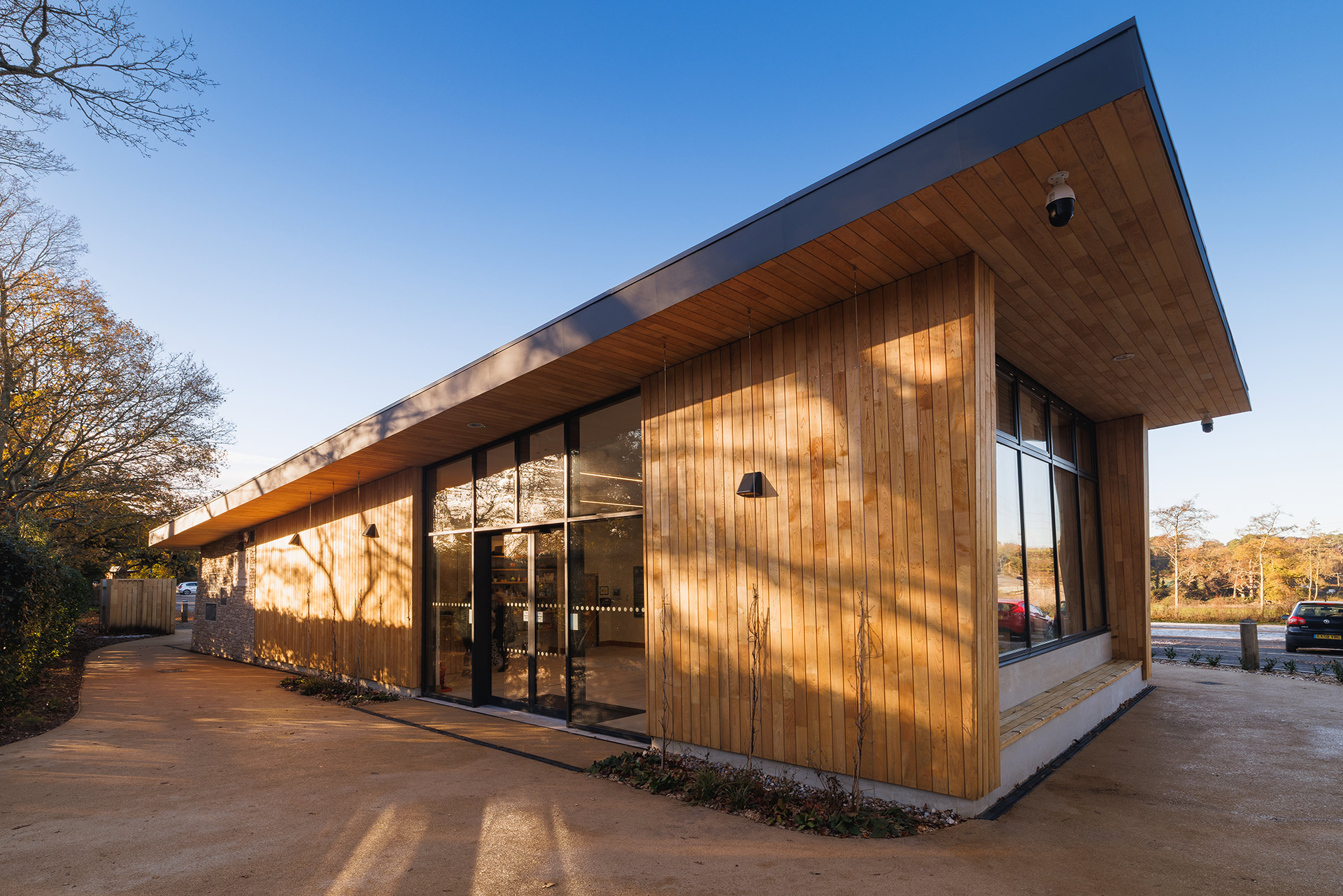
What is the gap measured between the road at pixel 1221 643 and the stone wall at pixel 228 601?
17.0 metres

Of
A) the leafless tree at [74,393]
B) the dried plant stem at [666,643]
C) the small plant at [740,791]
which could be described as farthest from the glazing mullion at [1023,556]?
the leafless tree at [74,393]

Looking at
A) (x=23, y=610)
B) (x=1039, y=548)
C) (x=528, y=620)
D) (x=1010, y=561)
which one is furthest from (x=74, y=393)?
(x=1039, y=548)

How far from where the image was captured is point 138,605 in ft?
67.1

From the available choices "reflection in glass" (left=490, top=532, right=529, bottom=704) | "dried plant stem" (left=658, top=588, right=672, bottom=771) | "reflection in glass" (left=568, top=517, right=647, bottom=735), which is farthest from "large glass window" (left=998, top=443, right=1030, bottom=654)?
"reflection in glass" (left=490, top=532, right=529, bottom=704)

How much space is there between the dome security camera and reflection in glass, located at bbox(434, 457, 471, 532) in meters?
6.87

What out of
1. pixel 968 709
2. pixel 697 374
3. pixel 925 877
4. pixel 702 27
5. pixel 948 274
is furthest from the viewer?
pixel 702 27

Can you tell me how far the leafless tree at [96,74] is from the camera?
5.01m

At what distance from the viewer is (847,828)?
3719 mm

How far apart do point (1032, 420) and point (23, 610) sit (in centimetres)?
1031

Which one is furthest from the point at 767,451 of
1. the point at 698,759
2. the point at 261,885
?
the point at 261,885

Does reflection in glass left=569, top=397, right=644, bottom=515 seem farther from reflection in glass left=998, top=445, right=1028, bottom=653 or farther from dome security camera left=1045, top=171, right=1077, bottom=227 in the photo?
dome security camera left=1045, top=171, right=1077, bottom=227

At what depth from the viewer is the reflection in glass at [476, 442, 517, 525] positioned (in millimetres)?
7770

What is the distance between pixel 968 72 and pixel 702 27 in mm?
3882

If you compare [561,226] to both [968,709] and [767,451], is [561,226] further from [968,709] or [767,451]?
[968,709]
